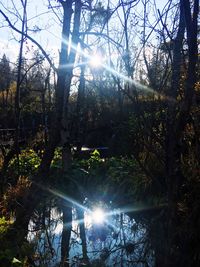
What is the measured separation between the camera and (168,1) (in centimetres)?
462

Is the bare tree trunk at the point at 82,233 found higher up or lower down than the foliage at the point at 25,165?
lower down

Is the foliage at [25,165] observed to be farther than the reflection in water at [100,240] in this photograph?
Yes

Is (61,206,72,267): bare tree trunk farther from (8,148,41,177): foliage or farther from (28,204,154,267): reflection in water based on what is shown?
(8,148,41,177): foliage

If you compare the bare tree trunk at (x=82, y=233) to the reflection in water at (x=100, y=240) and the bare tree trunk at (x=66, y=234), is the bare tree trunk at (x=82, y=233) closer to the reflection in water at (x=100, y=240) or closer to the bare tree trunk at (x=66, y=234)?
the reflection in water at (x=100, y=240)

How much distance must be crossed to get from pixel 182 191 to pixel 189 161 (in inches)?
19.4

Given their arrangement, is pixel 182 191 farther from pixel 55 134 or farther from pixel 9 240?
pixel 9 240

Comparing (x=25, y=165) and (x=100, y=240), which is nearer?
(x=100, y=240)

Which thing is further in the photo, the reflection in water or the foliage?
the foliage

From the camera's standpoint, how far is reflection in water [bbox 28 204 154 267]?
17.5ft

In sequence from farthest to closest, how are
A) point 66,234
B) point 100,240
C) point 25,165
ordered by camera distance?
point 25,165
point 66,234
point 100,240

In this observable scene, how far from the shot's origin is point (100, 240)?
6352 mm

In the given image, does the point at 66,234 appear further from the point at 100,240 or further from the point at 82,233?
the point at 100,240

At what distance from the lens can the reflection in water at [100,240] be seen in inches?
210

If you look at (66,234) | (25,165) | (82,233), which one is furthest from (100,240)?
(25,165)
